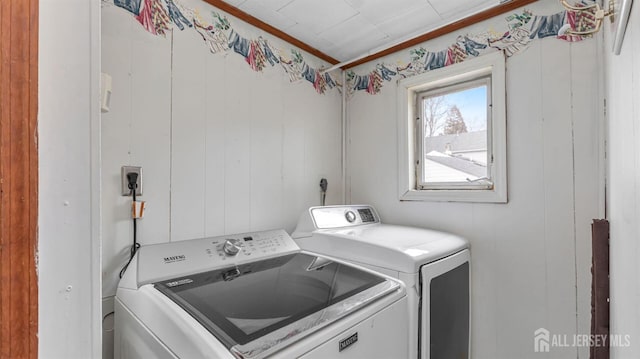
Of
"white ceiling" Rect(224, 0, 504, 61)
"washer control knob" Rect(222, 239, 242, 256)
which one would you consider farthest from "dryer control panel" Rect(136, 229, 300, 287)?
"white ceiling" Rect(224, 0, 504, 61)

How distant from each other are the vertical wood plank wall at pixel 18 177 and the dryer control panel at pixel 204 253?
0.74m

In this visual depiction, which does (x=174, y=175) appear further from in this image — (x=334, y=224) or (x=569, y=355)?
(x=569, y=355)

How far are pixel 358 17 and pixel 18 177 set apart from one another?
5.62ft

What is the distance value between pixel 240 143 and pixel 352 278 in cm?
98

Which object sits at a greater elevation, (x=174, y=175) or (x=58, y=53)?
(x=58, y=53)

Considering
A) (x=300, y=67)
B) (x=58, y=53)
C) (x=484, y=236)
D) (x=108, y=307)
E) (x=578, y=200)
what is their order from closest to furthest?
(x=58, y=53), (x=108, y=307), (x=578, y=200), (x=484, y=236), (x=300, y=67)

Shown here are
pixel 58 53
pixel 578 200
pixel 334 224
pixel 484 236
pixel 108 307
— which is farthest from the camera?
pixel 334 224

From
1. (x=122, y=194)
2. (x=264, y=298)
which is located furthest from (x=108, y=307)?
(x=264, y=298)

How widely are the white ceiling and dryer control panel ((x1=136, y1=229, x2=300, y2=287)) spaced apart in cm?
126

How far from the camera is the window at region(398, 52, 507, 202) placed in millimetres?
1606

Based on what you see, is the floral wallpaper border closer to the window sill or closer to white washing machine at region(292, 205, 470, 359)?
the window sill

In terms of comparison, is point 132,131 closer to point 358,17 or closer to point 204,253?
point 204,253

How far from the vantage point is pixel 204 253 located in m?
1.32

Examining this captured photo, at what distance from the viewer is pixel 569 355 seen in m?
1.41
